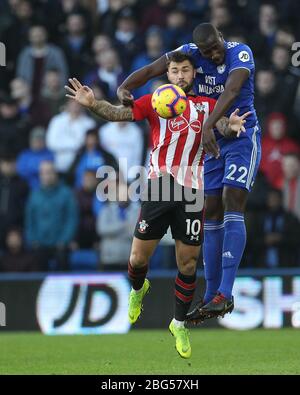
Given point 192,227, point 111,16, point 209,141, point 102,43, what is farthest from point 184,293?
point 111,16

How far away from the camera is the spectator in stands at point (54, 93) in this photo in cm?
1747

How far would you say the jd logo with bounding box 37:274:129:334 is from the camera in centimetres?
1492

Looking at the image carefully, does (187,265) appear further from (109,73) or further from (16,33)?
(16,33)

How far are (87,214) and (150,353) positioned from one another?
4.70m

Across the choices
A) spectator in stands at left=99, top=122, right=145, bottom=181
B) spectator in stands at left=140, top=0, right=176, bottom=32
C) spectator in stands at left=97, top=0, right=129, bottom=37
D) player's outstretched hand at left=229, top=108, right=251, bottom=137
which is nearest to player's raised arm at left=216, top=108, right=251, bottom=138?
player's outstretched hand at left=229, top=108, right=251, bottom=137

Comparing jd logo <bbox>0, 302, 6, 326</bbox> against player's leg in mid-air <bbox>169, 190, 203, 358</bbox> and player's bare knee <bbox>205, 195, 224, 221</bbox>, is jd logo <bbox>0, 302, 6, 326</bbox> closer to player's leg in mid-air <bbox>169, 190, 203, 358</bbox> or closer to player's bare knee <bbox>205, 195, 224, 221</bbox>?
player's leg in mid-air <bbox>169, 190, 203, 358</bbox>

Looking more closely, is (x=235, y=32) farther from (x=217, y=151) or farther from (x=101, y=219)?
(x=217, y=151)

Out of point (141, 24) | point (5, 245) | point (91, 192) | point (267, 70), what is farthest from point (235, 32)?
point (5, 245)

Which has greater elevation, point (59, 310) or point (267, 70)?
point (267, 70)

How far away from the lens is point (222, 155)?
33.9 ft
